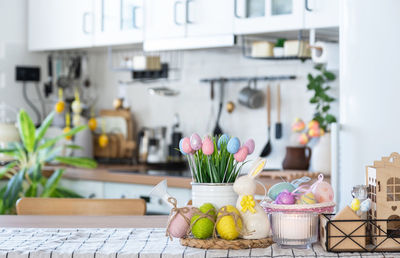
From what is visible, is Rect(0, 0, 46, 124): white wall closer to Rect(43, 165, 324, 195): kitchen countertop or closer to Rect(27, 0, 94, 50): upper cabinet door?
Rect(27, 0, 94, 50): upper cabinet door

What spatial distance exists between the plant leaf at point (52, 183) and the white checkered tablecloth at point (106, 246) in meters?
1.87

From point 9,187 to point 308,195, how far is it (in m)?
2.44

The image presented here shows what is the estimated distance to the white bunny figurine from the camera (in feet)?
5.73

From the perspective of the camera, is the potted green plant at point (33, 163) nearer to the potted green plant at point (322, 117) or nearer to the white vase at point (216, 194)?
the potted green plant at point (322, 117)

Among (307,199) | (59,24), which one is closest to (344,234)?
(307,199)

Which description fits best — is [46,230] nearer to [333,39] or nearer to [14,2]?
[333,39]

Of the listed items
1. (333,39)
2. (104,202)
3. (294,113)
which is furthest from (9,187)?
(333,39)

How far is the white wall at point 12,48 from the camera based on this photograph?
4.59 m

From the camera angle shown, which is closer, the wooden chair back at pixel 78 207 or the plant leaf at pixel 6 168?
the wooden chair back at pixel 78 207

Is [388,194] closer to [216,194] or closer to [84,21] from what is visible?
[216,194]

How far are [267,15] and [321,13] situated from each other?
312mm

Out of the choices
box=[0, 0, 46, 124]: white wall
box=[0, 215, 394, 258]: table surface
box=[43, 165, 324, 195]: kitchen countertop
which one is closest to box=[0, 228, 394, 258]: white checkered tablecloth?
box=[0, 215, 394, 258]: table surface

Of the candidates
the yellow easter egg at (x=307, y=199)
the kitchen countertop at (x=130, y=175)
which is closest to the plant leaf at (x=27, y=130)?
the kitchen countertop at (x=130, y=175)

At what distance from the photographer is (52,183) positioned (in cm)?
394
